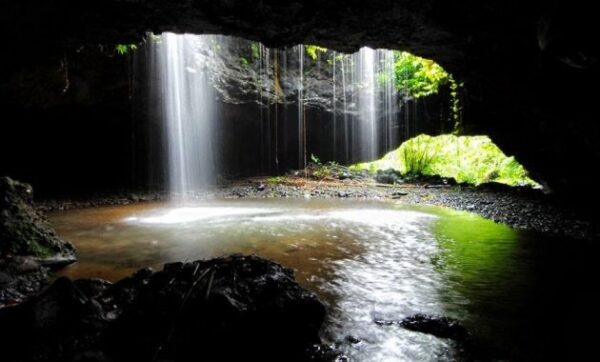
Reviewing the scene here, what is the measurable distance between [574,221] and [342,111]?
13.2m

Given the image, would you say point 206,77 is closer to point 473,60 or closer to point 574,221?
point 473,60

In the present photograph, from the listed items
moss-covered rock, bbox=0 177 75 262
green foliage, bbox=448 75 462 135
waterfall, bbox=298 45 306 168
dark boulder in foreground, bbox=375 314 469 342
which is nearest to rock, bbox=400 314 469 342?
dark boulder in foreground, bbox=375 314 469 342

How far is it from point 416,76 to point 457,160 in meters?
6.84

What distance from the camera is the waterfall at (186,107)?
45.6 feet

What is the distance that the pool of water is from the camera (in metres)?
3.17

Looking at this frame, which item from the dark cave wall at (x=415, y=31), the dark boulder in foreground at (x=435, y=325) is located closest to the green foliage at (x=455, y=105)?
the dark cave wall at (x=415, y=31)

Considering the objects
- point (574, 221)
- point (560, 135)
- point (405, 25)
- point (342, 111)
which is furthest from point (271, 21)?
point (342, 111)

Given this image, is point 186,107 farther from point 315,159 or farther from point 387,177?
point 387,177

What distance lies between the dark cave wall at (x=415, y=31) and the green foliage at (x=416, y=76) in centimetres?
964

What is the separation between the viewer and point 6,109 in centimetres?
1153

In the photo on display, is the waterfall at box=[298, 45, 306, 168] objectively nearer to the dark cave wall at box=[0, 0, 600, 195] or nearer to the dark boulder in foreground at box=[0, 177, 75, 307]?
the dark cave wall at box=[0, 0, 600, 195]

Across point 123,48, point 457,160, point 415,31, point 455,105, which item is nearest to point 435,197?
point 455,105

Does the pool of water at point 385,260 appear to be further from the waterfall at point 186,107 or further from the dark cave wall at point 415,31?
the waterfall at point 186,107

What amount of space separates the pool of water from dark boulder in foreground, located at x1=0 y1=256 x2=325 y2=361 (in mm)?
546
